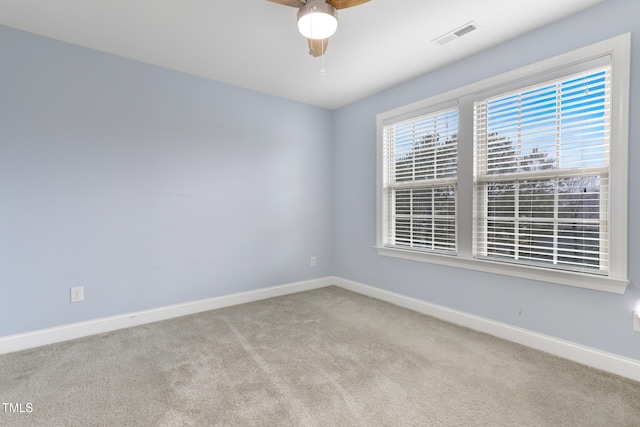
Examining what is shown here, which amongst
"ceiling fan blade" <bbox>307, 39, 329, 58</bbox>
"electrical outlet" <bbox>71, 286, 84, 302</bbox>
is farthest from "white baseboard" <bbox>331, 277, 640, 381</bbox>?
"electrical outlet" <bbox>71, 286, 84, 302</bbox>

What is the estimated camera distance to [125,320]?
276cm

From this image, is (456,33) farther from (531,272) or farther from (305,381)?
(305,381)

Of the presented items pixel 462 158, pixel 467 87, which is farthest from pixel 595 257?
pixel 467 87

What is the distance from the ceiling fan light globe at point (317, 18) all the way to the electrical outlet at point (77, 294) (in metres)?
2.74

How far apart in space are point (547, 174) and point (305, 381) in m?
2.31

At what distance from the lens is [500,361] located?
214 centimetres

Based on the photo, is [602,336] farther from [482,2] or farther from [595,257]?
A: [482,2]

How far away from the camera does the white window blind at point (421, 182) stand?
9.70 feet

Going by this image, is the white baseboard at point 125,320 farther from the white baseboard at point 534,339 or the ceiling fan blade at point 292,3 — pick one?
the ceiling fan blade at point 292,3

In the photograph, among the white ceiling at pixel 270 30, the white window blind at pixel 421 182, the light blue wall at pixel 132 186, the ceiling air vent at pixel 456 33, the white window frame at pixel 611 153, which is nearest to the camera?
the white window frame at pixel 611 153

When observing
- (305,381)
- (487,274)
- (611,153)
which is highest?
(611,153)

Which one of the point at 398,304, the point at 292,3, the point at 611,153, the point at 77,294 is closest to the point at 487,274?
the point at 398,304

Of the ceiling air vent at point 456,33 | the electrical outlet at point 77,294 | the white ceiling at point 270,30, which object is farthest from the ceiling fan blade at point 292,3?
the electrical outlet at point 77,294

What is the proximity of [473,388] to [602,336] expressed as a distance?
1042mm
